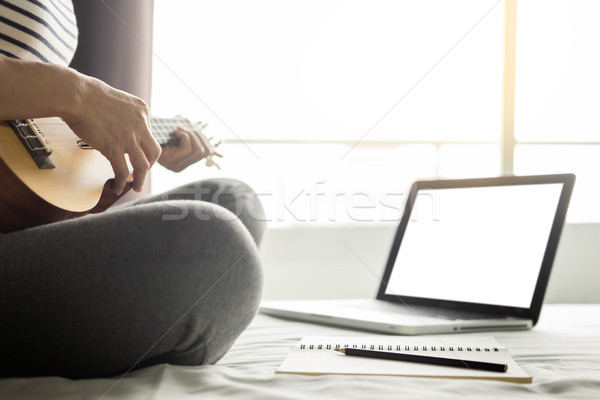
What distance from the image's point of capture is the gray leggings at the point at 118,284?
1.89ft

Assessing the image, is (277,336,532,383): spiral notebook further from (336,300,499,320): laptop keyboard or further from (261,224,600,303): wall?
(261,224,600,303): wall

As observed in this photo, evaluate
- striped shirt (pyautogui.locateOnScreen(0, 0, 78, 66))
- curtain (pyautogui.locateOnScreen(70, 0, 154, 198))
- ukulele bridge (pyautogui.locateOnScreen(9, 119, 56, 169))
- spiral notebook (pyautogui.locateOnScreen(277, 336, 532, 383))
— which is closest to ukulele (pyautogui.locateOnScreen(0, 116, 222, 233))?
ukulele bridge (pyautogui.locateOnScreen(9, 119, 56, 169))

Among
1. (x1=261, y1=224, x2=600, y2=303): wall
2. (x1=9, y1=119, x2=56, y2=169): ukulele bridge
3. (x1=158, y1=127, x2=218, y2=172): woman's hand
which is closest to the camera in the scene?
(x1=9, y1=119, x2=56, y2=169): ukulele bridge

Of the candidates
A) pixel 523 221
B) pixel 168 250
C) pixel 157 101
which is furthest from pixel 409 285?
pixel 157 101

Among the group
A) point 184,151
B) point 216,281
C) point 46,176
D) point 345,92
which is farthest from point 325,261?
point 216,281

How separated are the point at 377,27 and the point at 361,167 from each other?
603 mm

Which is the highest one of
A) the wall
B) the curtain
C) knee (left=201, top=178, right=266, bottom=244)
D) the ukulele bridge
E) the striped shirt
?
the curtain

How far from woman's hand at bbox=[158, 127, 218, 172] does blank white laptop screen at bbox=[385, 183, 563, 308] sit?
1.77ft

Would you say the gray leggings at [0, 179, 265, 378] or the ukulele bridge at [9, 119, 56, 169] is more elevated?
the ukulele bridge at [9, 119, 56, 169]

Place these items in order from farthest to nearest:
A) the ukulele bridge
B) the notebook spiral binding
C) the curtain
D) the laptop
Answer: the curtain
the laptop
the ukulele bridge
the notebook spiral binding

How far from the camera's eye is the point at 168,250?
579mm

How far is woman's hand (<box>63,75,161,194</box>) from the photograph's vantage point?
0.77 m

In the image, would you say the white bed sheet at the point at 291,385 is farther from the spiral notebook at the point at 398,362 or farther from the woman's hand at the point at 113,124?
the woman's hand at the point at 113,124

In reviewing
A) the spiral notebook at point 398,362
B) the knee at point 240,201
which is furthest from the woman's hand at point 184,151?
the spiral notebook at point 398,362
